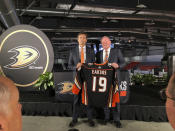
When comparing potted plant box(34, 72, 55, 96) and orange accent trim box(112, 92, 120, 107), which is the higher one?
potted plant box(34, 72, 55, 96)

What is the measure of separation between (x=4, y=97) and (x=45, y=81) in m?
2.89

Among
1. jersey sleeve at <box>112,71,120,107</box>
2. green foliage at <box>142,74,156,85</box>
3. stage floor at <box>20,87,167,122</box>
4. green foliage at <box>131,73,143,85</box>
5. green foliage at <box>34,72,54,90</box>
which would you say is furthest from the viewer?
green foliage at <box>131,73,143,85</box>

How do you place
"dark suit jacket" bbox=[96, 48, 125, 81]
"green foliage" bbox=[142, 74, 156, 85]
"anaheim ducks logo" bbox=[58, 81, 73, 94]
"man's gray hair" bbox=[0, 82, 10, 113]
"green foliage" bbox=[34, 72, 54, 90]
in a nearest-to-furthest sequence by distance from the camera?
"man's gray hair" bbox=[0, 82, 10, 113] → "dark suit jacket" bbox=[96, 48, 125, 81] → "anaheim ducks logo" bbox=[58, 81, 73, 94] → "green foliage" bbox=[34, 72, 54, 90] → "green foliage" bbox=[142, 74, 156, 85]

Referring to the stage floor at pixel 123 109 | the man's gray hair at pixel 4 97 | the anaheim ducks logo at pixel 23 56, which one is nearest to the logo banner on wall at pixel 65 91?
the stage floor at pixel 123 109

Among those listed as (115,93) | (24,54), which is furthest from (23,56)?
(115,93)

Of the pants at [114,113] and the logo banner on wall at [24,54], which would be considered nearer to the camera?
the pants at [114,113]

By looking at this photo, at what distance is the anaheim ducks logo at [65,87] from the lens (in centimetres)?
315

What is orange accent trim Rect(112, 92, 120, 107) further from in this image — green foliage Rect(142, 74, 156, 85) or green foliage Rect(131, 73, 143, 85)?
green foliage Rect(131, 73, 143, 85)

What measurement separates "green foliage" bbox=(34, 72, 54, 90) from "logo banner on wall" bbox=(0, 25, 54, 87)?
162mm

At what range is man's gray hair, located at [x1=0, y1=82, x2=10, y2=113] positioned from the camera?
0.65 metres

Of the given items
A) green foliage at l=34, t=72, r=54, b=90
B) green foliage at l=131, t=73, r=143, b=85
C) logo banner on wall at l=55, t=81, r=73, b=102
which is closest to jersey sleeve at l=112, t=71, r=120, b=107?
logo banner on wall at l=55, t=81, r=73, b=102

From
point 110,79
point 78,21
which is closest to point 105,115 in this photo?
point 110,79

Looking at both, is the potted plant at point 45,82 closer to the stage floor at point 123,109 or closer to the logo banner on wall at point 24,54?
the logo banner on wall at point 24,54

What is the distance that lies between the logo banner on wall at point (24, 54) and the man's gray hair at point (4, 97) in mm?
2986
